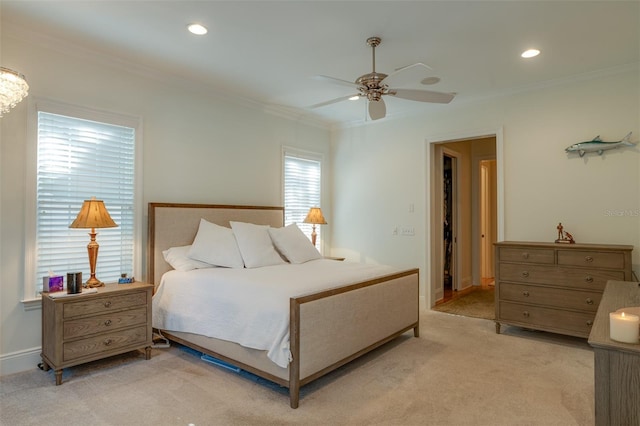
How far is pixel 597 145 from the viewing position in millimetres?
3719

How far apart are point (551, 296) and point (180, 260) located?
3.59 metres

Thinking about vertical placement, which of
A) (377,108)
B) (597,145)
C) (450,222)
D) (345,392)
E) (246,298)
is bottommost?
(345,392)

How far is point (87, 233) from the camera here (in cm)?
332

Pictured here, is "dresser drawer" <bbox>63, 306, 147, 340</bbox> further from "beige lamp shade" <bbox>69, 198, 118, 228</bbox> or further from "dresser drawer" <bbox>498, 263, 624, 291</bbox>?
"dresser drawer" <bbox>498, 263, 624, 291</bbox>

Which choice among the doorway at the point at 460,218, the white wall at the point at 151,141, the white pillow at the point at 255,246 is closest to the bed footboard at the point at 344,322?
the white pillow at the point at 255,246

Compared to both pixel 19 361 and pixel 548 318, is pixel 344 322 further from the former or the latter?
pixel 19 361

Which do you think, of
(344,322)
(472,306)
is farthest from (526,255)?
(344,322)

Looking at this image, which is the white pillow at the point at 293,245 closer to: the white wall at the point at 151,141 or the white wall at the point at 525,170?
the white wall at the point at 151,141

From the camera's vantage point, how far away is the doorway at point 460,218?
538 centimetres

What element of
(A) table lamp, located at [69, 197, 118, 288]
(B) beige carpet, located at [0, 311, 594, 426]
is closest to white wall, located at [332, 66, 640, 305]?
(B) beige carpet, located at [0, 311, 594, 426]

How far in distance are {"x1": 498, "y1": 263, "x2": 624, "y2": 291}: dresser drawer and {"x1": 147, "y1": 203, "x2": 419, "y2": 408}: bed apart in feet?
3.28

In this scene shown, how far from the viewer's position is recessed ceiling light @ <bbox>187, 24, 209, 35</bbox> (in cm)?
289

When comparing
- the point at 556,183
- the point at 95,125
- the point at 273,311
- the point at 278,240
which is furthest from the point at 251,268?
the point at 556,183

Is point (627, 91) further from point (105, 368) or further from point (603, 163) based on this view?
point (105, 368)
